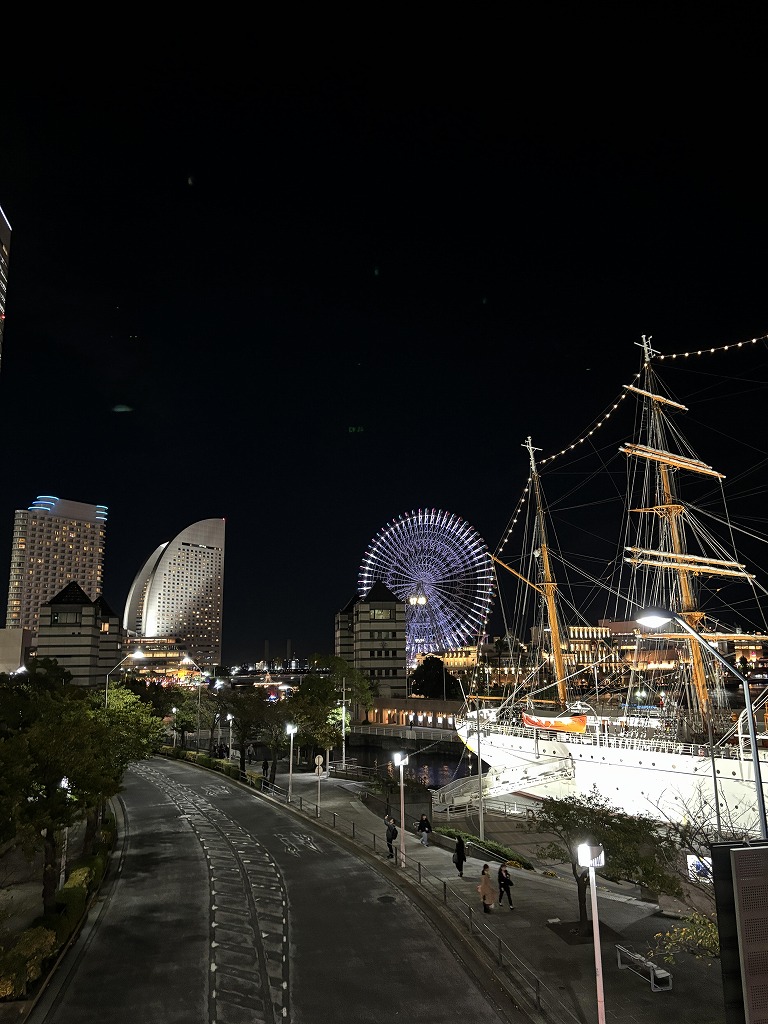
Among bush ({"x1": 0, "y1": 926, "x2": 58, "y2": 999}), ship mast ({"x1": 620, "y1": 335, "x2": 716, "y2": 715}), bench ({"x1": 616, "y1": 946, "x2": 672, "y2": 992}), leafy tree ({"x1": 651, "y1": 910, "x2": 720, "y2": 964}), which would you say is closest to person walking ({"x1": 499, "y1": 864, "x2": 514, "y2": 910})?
bench ({"x1": 616, "y1": 946, "x2": 672, "y2": 992})

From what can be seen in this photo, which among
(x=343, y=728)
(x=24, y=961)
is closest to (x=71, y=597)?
(x=343, y=728)

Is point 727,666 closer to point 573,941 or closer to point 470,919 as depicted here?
point 573,941

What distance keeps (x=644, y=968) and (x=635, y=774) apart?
96.2 feet

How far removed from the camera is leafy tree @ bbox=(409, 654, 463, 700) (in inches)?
4483

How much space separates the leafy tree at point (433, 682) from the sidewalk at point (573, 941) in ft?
276

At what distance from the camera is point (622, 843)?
765 inches

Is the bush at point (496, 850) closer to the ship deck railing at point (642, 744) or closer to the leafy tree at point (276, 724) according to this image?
the ship deck railing at point (642, 744)

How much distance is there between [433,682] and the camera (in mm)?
114500

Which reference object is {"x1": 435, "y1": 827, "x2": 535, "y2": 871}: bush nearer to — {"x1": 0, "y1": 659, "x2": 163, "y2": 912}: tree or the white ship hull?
the white ship hull

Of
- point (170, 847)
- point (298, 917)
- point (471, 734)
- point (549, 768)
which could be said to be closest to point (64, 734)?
point (298, 917)

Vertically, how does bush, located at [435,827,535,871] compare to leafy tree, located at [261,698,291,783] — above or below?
below

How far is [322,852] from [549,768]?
27.6 metres

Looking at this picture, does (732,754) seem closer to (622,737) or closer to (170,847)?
(622,737)

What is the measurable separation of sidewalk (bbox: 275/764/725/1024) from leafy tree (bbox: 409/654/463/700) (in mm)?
84259
